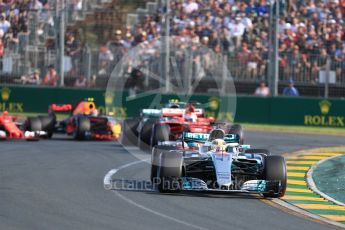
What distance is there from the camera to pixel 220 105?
35125mm

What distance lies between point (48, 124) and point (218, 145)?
11.2m

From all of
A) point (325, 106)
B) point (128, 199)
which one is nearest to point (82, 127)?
point (325, 106)

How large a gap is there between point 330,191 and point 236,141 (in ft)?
6.77

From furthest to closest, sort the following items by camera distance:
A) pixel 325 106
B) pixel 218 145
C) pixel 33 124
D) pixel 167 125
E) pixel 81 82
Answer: pixel 81 82
pixel 325 106
pixel 33 124
pixel 167 125
pixel 218 145

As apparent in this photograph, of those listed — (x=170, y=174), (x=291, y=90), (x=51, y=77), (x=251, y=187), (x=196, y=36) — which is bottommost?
(x=251, y=187)

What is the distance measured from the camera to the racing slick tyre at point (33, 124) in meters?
26.1

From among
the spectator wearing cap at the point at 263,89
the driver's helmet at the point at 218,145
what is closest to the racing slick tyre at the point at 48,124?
the spectator wearing cap at the point at 263,89

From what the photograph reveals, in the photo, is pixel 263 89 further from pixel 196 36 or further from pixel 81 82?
pixel 81 82

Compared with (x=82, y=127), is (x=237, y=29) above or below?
above

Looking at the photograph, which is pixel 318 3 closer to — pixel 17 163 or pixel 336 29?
pixel 336 29

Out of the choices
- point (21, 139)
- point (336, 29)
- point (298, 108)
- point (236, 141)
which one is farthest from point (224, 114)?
point (236, 141)

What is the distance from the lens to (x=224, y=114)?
35.2 metres

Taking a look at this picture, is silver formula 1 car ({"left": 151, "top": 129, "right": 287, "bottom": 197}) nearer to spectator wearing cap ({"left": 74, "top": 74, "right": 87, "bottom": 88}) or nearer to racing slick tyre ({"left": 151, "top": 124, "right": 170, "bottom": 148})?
racing slick tyre ({"left": 151, "top": 124, "right": 170, "bottom": 148})

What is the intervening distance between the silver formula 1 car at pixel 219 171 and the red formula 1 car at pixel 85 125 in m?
10.2
